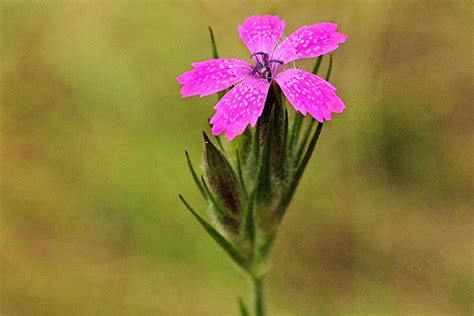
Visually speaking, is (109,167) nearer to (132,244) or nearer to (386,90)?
(132,244)

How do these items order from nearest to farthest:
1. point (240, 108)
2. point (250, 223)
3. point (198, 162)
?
point (240, 108)
point (250, 223)
point (198, 162)

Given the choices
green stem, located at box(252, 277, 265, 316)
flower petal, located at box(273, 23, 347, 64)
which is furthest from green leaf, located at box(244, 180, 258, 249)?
flower petal, located at box(273, 23, 347, 64)

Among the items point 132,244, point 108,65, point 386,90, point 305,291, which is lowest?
point 305,291

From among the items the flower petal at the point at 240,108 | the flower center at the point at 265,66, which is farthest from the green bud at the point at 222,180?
the flower center at the point at 265,66

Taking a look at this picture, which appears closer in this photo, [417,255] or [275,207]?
[275,207]

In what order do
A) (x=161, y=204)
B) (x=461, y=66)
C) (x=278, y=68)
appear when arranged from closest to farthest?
1. (x=278, y=68)
2. (x=161, y=204)
3. (x=461, y=66)

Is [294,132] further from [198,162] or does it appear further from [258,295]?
[198,162]

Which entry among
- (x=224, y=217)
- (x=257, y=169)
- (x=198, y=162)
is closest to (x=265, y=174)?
(x=257, y=169)

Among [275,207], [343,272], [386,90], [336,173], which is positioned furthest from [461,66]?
[275,207]
